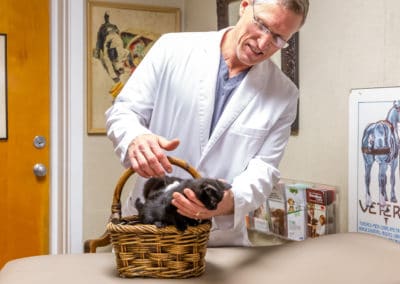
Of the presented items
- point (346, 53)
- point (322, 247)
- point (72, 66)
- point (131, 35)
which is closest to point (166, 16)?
point (131, 35)

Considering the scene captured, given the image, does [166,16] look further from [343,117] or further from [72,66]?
[343,117]

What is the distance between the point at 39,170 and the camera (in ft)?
9.16

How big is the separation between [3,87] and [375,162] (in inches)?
69.1

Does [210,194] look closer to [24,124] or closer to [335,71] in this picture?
[335,71]

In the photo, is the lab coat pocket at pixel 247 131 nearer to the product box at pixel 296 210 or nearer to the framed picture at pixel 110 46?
the product box at pixel 296 210

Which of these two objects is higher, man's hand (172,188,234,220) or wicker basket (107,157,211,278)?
man's hand (172,188,234,220)

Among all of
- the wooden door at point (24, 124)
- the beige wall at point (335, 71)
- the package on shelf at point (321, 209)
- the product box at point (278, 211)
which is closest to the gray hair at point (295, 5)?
the beige wall at point (335, 71)

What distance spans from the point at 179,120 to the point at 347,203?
67 centimetres

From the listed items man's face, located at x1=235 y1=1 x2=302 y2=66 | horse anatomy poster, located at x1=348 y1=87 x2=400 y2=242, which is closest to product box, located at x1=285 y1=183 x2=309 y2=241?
horse anatomy poster, located at x1=348 y1=87 x2=400 y2=242

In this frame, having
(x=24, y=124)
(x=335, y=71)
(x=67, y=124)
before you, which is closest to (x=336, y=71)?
(x=335, y=71)

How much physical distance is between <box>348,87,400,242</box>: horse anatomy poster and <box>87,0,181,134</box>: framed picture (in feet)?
4.15

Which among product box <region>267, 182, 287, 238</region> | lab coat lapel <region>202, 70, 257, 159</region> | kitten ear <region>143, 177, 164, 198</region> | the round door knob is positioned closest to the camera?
kitten ear <region>143, 177, 164, 198</region>

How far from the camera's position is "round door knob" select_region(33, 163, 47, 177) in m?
2.79

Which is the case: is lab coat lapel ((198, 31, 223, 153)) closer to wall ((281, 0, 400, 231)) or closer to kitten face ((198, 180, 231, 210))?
kitten face ((198, 180, 231, 210))
